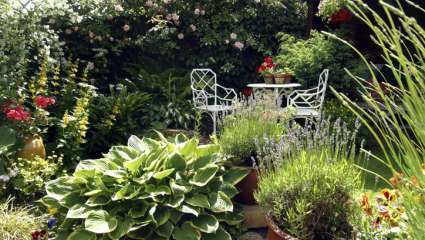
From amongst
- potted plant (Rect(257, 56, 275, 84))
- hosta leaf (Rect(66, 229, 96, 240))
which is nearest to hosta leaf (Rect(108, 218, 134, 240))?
hosta leaf (Rect(66, 229, 96, 240))

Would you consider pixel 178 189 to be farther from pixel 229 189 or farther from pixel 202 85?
pixel 202 85

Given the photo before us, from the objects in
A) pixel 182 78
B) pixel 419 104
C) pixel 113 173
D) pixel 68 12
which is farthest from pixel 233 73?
pixel 419 104

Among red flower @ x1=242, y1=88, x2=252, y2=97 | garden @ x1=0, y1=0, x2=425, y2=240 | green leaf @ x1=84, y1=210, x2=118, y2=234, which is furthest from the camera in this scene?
red flower @ x1=242, y1=88, x2=252, y2=97

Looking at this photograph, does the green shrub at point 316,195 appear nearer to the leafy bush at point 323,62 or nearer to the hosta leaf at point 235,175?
the hosta leaf at point 235,175

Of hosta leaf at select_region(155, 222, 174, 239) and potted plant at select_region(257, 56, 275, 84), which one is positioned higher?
potted plant at select_region(257, 56, 275, 84)

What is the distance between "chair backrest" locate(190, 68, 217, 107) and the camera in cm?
617

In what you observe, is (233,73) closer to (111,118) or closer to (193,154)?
(111,118)

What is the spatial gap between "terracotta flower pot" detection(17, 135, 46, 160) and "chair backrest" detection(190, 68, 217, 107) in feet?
7.99

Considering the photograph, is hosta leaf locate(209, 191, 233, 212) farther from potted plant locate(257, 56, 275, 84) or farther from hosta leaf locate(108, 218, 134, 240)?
potted plant locate(257, 56, 275, 84)

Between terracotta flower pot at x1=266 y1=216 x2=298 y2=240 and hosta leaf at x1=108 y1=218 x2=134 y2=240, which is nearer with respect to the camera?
terracotta flower pot at x1=266 y1=216 x2=298 y2=240

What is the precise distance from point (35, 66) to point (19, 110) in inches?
72.7

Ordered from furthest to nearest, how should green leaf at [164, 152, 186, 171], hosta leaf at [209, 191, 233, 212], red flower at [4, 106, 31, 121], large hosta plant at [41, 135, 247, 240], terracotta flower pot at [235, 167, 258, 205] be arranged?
red flower at [4, 106, 31, 121], terracotta flower pot at [235, 167, 258, 205], green leaf at [164, 152, 186, 171], hosta leaf at [209, 191, 233, 212], large hosta plant at [41, 135, 247, 240]

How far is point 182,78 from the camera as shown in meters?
6.92

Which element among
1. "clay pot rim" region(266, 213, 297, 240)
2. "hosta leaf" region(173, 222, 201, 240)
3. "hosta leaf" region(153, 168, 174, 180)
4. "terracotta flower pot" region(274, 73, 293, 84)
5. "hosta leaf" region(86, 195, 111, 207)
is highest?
"terracotta flower pot" region(274, 73, 293, 84)
